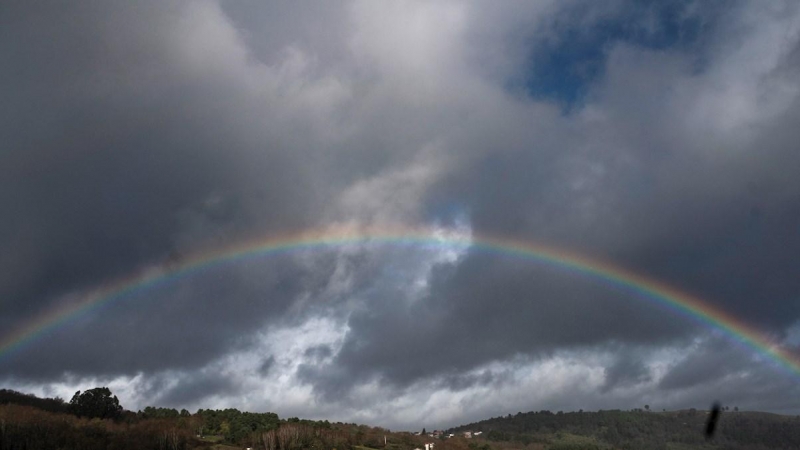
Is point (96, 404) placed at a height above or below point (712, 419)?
above

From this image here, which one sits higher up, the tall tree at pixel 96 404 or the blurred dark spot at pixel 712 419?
the tall tree at pixel 96 404

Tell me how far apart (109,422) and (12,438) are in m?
41.5

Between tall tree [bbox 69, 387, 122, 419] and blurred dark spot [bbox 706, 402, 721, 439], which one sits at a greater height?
tall tree [bbox 69, 387, 122, 419]

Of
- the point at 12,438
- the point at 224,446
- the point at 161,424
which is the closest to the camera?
the point at 12,438

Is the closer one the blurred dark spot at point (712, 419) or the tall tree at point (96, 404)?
the blurred dark spot at point (712, 419)

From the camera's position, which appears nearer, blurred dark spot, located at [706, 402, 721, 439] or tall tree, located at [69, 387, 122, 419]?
blurred dark spot, located at [706, 402, 721, 439]

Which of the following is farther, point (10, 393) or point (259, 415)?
point (259, 415)

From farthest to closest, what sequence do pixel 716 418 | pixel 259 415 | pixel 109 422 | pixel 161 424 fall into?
1. pixel 259 415
2. pixel 161 424
3. pixel 109 422
4. pixel 716 418

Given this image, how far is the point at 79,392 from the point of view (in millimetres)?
136375

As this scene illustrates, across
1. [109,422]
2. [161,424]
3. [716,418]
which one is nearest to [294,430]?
[161,424]

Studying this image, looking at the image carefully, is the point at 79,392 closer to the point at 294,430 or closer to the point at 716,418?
the point at 294,430

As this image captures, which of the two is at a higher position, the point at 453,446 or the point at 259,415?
the point at 259,415

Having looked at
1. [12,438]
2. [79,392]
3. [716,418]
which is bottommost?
[716,418]

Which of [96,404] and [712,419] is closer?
[712,419]
